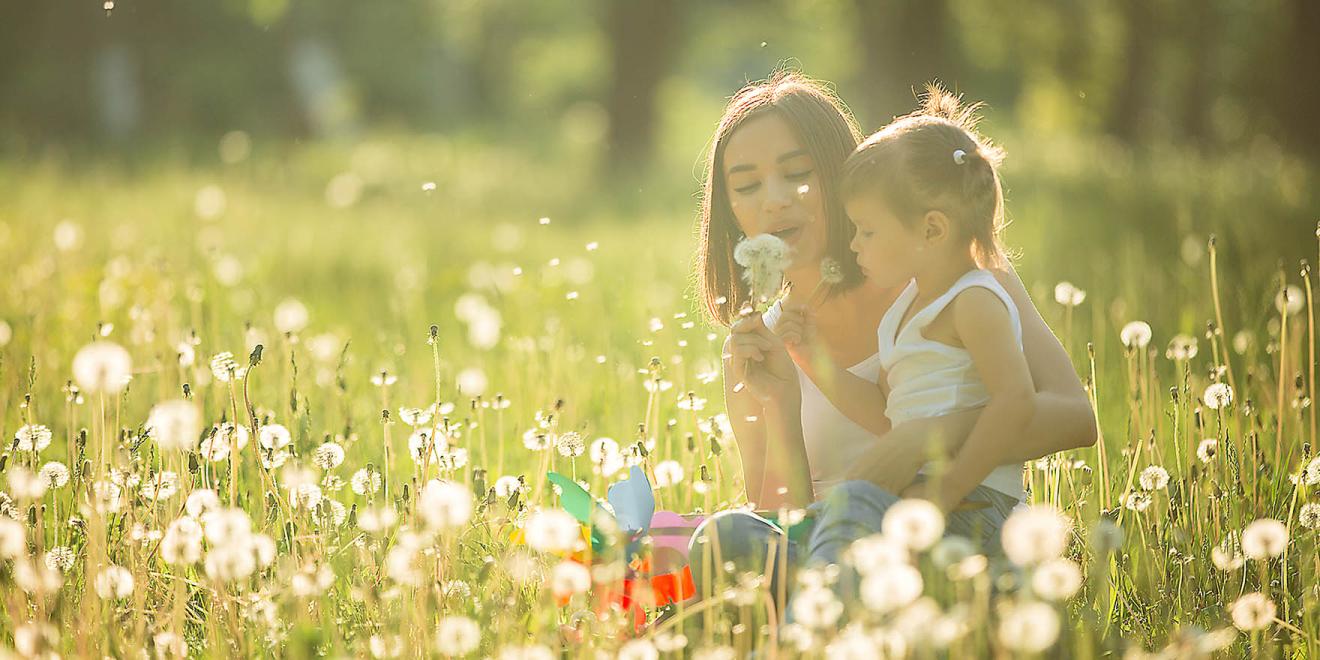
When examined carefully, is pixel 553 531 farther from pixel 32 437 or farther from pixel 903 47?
pixel 903 47

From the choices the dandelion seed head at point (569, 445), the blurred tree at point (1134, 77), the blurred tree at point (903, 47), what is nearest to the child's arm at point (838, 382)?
the dandelion seed head at point (569, 445)

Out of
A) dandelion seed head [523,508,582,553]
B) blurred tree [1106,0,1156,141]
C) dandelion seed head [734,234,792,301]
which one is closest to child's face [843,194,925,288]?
dandelion seed head [734,234,792,301]

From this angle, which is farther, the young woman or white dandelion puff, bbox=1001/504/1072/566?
the young woman

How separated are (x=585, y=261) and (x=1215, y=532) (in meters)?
7.21

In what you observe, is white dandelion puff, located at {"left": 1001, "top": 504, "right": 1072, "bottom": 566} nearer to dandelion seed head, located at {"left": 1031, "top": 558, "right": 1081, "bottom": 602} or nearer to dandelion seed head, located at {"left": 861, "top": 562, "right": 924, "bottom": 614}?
dandelion seed head, located at {"left": 1031, "top": 558, "right": 1081, "bottom": 602}

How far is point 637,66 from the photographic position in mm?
18344

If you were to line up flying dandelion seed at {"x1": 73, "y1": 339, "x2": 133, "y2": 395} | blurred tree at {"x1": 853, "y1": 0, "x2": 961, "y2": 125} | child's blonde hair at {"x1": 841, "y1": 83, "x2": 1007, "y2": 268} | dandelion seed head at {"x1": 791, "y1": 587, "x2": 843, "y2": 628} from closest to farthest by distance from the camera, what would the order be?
dandelion seed head at {"x1": 791, "y1": 587, "x2": 843, "y2": 628}
flying dandelion seed at {"x1": 73, "y1": 339, "x2": 133, "y2": 395}
child's blonde hair at {"x1": 841, "y1": 83, "x2": 1007, "y2": 268}
blurred tree at {"x1": 853, "y1": 0, "x2": 961, "y2": 125}

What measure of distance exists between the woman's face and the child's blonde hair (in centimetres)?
36

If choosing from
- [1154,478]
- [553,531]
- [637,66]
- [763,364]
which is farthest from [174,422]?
[637,66]

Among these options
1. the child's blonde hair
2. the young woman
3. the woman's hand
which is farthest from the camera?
the woman's hand

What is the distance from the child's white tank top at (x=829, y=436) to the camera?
11.2 feet

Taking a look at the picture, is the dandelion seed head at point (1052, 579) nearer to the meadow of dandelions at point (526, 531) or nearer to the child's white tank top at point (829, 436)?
the meadow of dandelions at point (526, 531)

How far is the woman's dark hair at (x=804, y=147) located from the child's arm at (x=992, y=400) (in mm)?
623

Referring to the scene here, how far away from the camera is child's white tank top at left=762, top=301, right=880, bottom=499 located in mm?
3404
